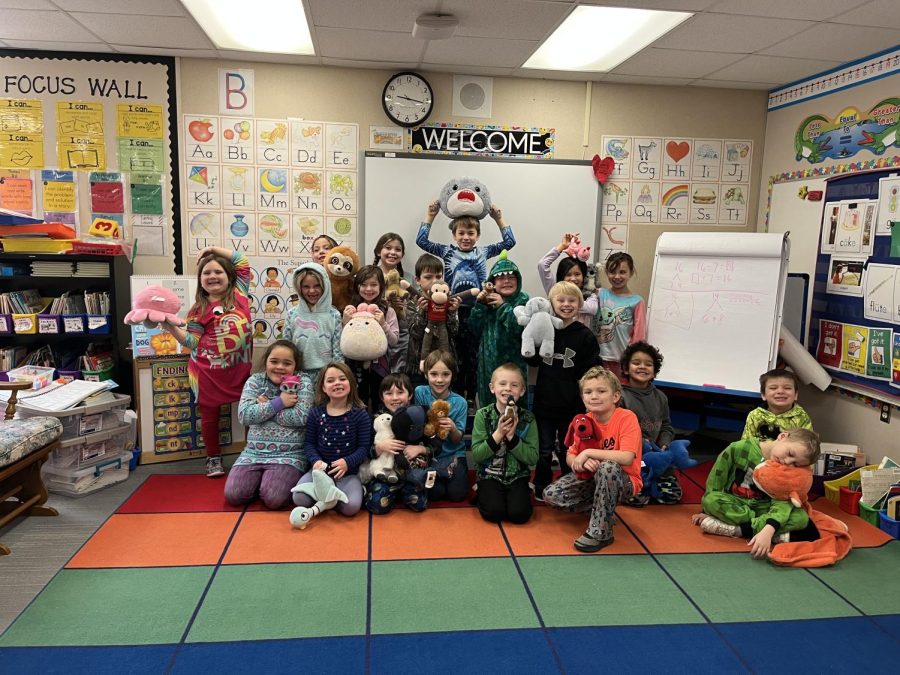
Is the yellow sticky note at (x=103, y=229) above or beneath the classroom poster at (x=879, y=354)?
above

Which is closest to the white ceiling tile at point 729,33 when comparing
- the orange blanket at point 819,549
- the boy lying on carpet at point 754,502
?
the boy lying on carpet at point 754,502

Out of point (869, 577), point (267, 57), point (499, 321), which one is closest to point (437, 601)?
point (499, 321)

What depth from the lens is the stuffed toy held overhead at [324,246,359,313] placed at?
3549mm

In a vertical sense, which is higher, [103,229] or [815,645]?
[103,229]

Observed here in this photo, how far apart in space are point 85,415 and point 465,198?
7.99ft

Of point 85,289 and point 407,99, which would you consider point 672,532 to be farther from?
point 85,289

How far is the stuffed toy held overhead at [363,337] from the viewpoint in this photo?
3.24 m

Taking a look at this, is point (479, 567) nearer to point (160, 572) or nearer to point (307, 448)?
point (307, 448)

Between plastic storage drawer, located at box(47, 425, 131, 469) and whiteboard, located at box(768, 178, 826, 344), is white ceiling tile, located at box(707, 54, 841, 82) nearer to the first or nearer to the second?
whiteboard, located at box(768, 178, 826, 344)

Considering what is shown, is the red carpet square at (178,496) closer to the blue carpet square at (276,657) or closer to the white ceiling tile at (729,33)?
the blue carpet square at (276,657)

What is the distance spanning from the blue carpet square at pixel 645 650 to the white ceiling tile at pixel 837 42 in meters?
3.03

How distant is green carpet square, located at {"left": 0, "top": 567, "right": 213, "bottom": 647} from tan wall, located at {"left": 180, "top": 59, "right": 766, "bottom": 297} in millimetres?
2930

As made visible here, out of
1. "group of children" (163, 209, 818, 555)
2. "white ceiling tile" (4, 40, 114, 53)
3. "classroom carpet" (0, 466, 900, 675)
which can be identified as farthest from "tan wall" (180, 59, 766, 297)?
"classroom carpet" (0, 466, 900, 675)

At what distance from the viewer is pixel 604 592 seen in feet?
7.82
